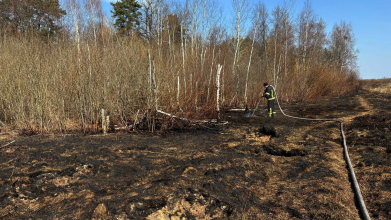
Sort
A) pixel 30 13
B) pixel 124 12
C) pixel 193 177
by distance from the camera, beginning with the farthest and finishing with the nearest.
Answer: pixel 124 12, pixel 30 13, pixel 193 177

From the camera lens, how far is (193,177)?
13.7 ft

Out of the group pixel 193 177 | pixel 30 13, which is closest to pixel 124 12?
pixel 30 13

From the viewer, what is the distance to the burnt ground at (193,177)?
317 cm

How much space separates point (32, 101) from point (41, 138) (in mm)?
1354

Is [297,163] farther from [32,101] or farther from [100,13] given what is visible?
[100,13]

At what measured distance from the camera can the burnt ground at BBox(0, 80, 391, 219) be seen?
3170mm

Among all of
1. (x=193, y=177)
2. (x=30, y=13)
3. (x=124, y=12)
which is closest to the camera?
(x=193, y=177)

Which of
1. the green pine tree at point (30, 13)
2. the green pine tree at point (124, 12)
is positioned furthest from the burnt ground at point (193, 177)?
the green pine tree at point (124, 12)

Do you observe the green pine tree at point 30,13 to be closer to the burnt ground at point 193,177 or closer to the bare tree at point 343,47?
the burnt ground at point 193,177

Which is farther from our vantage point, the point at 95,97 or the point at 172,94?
the point at 172,94

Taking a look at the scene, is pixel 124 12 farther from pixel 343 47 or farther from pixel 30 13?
pixel 343 47

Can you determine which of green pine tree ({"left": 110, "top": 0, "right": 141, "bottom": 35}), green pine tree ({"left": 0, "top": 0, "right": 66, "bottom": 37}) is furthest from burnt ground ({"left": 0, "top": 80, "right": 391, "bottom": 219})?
green pine tree ({"left": 110, "top": 0, "right": 141, "bottom": 35})

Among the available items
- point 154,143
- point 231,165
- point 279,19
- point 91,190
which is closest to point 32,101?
point 154,143

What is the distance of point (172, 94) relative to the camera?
940cm
